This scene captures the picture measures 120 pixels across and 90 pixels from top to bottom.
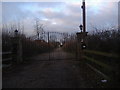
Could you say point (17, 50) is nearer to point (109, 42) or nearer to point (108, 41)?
point (108, 41)

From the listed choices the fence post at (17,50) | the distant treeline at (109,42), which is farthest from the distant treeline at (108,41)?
the fence post at (17,50)

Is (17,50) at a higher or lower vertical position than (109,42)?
lower

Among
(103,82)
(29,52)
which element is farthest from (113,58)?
(29,52)

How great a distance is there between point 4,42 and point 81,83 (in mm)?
8677

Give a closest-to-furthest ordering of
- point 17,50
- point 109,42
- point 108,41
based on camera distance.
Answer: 1. point 109,42
2. point 108,41
3. point 17,50

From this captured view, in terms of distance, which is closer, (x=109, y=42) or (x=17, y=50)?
→ (x=109, y=42)

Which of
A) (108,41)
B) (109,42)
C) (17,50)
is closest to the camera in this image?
(109,42)

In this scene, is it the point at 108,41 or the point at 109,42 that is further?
the point at 108,41

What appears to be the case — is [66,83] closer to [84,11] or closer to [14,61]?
[14,61]

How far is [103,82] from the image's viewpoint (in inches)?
326

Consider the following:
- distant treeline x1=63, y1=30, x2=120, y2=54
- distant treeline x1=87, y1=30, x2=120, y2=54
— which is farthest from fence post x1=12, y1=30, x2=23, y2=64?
distant treeline x1=87, y1=30, x2=120, y2=54

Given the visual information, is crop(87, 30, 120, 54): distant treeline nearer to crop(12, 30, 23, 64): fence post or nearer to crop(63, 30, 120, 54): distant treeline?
crop(63, 30, 120, 54): distant treeline

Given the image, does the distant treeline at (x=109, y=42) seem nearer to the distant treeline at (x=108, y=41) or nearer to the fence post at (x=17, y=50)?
the distant treeline at (x=108, y=41)

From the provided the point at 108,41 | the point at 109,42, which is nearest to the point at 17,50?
the point at 108,41
